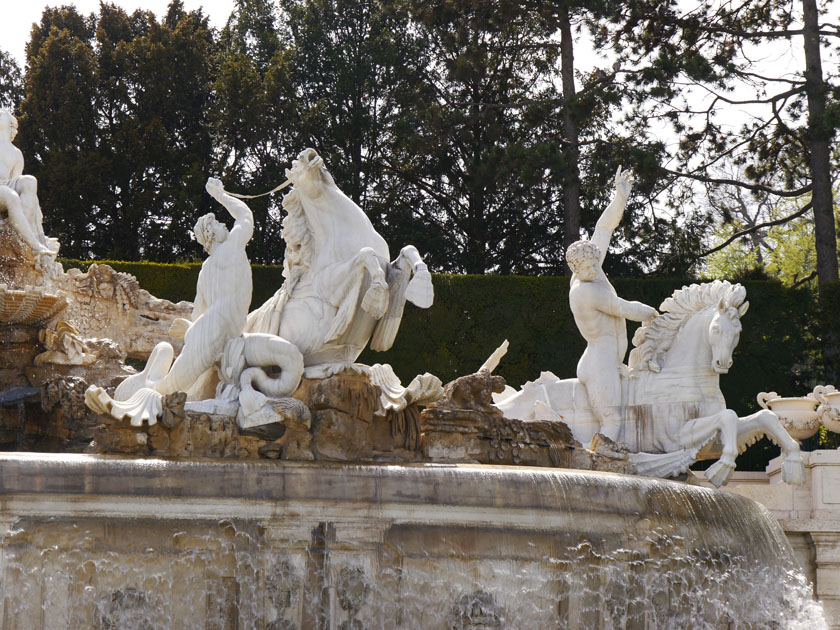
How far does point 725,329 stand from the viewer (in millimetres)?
11555

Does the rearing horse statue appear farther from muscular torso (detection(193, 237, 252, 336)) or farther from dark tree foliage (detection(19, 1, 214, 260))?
dark tree foliage (detection(19, 1, 214, 260))

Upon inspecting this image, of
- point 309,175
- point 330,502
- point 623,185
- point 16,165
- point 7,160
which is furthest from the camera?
point 16,165

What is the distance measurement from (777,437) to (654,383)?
3.61ft

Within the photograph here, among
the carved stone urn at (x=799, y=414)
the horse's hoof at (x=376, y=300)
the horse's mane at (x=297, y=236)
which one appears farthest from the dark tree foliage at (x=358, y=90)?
the horse's hoof at (x=376, y=300)

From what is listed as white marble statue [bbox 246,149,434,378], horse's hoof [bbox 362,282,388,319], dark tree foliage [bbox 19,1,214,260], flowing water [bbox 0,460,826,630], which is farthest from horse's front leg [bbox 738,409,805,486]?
dark tree foliage [bbox 19,1,214,260]

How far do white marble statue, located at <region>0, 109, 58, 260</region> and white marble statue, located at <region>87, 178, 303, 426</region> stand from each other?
9.62 ft

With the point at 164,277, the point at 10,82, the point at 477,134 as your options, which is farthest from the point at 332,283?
the point at 10,82

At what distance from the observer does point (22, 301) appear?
470 inches

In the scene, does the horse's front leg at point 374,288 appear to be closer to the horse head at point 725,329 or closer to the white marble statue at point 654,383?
the white marble statue at point 654,383

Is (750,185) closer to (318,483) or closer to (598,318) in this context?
(598,318)

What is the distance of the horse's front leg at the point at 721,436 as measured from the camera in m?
11.1

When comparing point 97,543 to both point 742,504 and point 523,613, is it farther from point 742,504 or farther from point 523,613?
point 742,504

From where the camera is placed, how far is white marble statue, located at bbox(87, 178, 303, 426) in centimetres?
969

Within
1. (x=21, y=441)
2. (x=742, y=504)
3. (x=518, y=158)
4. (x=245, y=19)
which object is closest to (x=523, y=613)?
(x=742, y=504)
